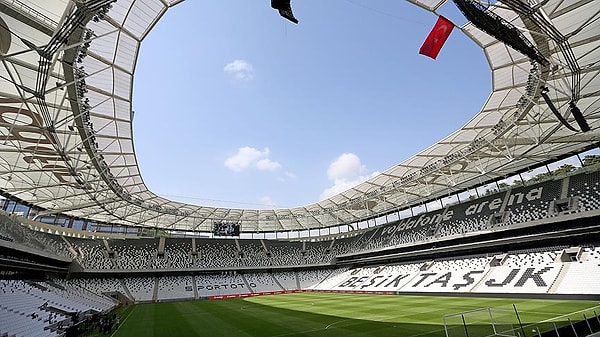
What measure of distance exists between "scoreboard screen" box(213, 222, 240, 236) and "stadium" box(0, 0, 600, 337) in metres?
0.35

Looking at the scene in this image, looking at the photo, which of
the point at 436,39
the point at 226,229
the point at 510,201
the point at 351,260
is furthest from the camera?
the point at 351,260

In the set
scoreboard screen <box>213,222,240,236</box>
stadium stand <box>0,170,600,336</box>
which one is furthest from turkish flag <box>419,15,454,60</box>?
scoreboard screen <box>213,222,240,236</box>

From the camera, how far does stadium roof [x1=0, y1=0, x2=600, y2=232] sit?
12375mm

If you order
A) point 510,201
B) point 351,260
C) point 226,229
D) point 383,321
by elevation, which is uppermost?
point 226,229

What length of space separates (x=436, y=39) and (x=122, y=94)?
56.1ft

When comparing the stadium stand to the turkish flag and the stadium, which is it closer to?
the stadium

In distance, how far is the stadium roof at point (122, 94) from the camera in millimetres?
12375

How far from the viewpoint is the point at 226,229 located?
4988 centimetres

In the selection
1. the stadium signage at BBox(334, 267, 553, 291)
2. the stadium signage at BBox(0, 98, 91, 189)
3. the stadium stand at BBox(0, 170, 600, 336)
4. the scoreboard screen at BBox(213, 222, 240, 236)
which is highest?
the stadium signage at BBox(0, 98, 91, 189)

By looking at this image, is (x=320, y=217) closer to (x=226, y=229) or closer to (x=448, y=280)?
(x=226, y=229)

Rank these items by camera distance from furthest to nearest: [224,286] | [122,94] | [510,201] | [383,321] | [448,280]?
[224,286], [510,201], [448,280], [383,321], [122,94]

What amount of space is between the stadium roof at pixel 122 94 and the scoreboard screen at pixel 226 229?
541 inches

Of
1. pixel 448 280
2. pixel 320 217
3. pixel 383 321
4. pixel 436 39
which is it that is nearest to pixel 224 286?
pixel 320 217

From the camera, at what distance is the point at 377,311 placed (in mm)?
22969
